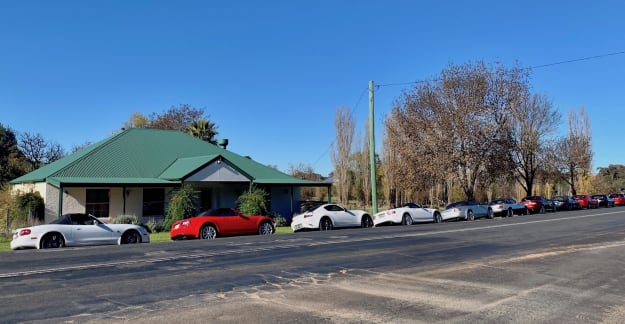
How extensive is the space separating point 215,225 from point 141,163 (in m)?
13.2

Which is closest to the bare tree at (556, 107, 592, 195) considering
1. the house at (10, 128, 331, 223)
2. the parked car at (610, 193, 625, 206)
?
the parked car at (610, 193, 625, 206)

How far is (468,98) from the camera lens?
123 ft

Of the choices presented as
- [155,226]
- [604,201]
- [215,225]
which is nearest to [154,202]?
[155,226]

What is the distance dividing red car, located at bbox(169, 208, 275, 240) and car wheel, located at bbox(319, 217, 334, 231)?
333 cm

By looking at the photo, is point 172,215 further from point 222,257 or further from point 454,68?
point 454,68

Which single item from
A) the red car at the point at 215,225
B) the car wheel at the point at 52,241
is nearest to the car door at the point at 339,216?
the red car at the point at 215,225

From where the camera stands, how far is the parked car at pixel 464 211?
104 feet

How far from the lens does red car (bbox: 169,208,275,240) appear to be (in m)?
19.5

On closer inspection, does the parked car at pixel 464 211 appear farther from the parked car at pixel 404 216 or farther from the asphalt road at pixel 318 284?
the asphalt road at pixel 318 284

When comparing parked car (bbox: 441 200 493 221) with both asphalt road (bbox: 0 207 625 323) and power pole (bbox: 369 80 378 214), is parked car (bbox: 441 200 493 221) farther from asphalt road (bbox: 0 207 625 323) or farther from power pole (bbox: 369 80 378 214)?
asphalt road (bbox: 0 207 625 323)

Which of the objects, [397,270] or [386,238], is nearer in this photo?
[397,270]

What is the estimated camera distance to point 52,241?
15484 mm

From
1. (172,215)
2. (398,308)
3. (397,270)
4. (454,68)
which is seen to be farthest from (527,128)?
(398,308)

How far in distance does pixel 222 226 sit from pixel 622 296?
14899 mm
